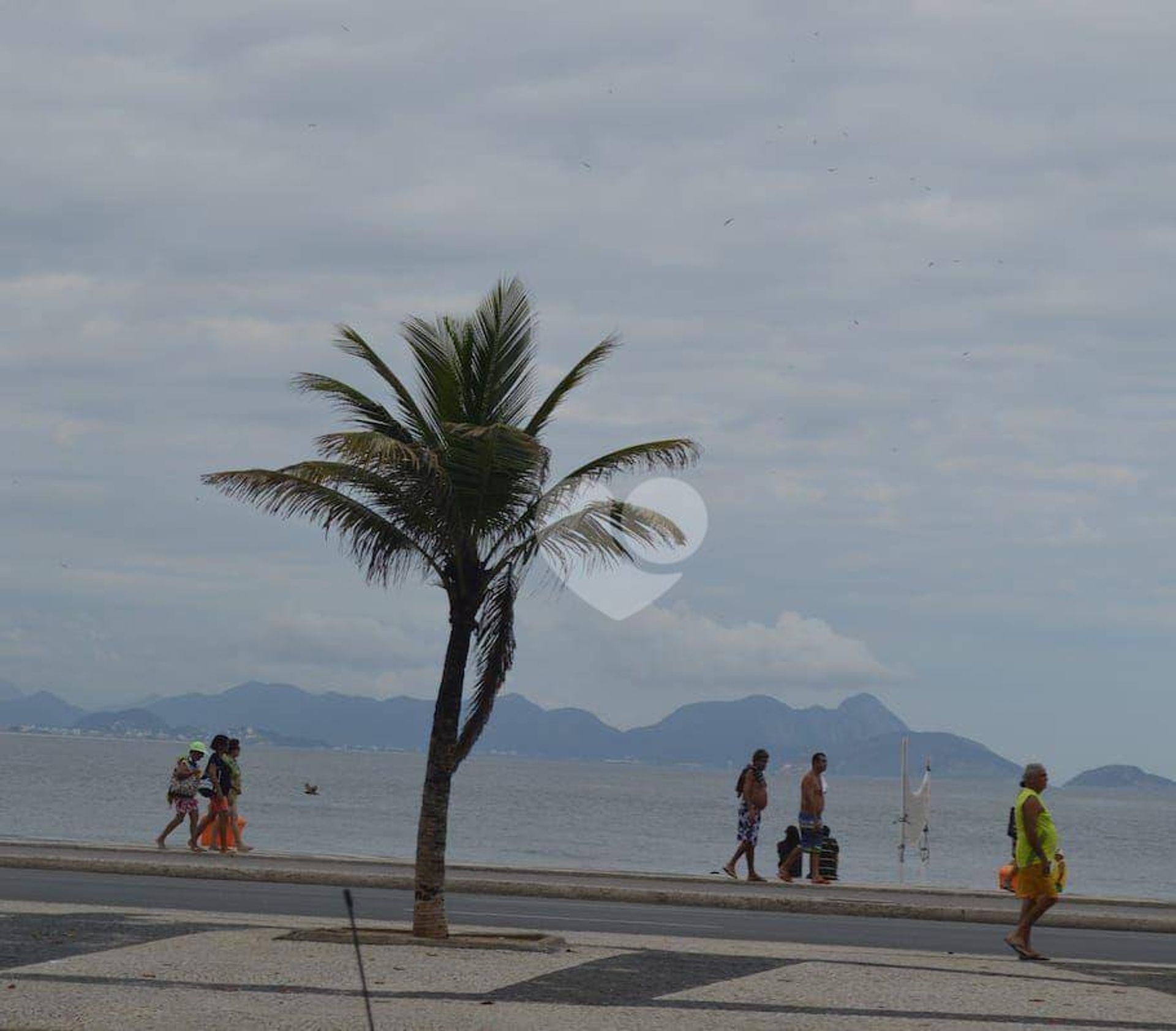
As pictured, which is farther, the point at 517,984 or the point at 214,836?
the point at 214,836

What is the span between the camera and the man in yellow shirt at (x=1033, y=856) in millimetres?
16125

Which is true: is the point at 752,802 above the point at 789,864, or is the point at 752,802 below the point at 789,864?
above

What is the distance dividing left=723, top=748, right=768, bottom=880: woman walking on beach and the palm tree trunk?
993cm

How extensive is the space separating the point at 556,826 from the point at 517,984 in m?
72.3

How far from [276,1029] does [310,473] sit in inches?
223

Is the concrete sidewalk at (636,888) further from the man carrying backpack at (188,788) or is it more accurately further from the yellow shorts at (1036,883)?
the yellow shorts at (1036,883)

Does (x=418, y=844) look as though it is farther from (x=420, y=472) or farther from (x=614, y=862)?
(x=614, y=862)

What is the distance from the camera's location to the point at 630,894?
890 inches

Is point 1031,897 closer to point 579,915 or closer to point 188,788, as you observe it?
point 579,915

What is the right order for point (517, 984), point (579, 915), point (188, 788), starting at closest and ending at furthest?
point (517, 984)
point (579, 915)
point (188, 788)

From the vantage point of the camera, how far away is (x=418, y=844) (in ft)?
49.5

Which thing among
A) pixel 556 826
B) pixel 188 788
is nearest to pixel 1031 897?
pixel 188 788

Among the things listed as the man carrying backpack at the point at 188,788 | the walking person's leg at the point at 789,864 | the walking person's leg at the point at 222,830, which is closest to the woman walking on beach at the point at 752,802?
the walking person's leg at the point at 789,864

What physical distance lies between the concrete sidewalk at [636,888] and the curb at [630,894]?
0.05 feet
